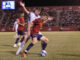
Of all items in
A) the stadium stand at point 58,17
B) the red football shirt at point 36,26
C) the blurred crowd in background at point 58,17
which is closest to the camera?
the red football shirt at point 36,26

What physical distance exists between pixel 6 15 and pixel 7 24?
2614 millimetres

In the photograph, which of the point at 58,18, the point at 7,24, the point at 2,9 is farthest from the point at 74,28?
the point at 2,9

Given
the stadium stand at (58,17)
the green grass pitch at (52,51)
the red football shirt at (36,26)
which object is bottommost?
the stadium stand at (58,17)

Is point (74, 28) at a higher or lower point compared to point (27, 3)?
lower

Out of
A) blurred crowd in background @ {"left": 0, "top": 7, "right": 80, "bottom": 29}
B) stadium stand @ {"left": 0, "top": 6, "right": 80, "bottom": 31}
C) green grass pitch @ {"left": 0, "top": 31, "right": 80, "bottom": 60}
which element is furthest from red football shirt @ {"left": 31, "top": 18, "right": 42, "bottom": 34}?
blurred crowd in background @ {"left": 0, "top": 7, "right": 80, "bottom": 29}

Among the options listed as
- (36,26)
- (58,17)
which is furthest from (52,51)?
(58,17)

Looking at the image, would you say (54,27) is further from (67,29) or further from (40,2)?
(40,2)

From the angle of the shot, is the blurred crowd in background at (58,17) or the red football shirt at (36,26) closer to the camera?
the red football shirt at (36,26)

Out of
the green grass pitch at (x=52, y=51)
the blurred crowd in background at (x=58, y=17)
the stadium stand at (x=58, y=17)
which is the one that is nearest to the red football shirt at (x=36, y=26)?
the green grass pitch at (x=52, y=51)

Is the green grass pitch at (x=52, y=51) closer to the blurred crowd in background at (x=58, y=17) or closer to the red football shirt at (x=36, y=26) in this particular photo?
the red football shirt at (x=36, y=26)

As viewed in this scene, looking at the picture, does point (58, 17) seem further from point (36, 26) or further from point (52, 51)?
point (36, 26)

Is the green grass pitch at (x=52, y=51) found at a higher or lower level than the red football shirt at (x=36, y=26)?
lower

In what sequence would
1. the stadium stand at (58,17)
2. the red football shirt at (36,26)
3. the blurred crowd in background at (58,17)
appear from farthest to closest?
the blurred crowd in background at (58,17), the stadium stand at (58,17), the red football shirt at (36,26)

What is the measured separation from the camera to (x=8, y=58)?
1042cm
